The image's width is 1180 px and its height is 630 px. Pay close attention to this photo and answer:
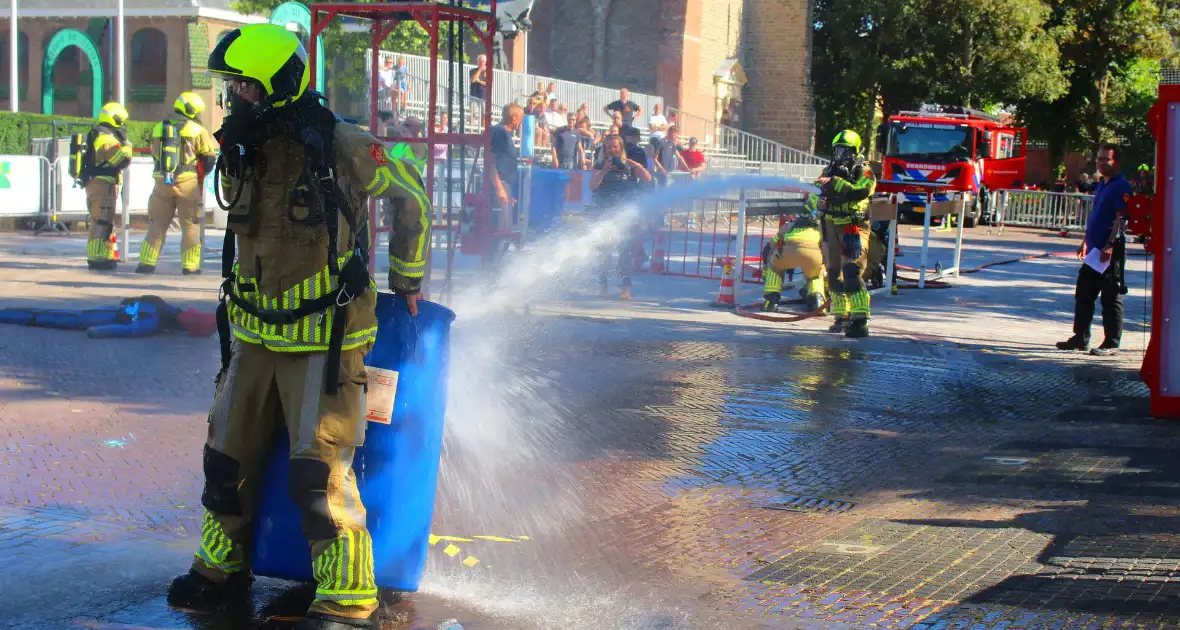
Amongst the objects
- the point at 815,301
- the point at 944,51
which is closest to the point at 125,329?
the point at 815,301

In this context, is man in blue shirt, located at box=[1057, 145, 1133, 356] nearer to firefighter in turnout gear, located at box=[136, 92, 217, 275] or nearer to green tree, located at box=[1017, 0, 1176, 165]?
firefighter in turnout gear, located at box=[136, 92, 217, 275]

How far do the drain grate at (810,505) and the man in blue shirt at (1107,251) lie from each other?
558cm

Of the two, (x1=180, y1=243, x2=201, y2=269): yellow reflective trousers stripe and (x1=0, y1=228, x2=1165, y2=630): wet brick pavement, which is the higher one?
(x1=180, y1=243, x2=201, y2=269): yellow reflective trousers stripe

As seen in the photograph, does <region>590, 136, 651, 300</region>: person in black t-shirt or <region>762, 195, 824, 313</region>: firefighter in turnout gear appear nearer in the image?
<region>762, 195, 824, 313</region>: firefighter in turnout gear

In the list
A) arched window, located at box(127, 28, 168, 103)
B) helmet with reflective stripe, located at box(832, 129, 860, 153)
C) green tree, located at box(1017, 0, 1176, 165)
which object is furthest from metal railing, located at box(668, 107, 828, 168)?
helmet with reflective stripe, located at box(832, 129, 860, 153)

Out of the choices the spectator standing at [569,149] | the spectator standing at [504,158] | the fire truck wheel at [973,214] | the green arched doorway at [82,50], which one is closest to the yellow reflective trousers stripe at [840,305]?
the spectator standing at [504,158]

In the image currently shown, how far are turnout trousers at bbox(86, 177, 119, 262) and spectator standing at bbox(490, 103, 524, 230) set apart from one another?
4.17 meters

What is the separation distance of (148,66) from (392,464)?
128 ft

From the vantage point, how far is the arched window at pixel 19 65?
42.2m

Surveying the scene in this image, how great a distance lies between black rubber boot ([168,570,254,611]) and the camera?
4219 millimetres

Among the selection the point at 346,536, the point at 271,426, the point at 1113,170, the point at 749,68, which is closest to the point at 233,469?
the point at 271,426

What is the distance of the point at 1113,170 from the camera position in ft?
36.0

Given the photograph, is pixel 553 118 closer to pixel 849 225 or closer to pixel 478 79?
pixel 478 79

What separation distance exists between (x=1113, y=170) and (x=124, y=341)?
8.19 meters
